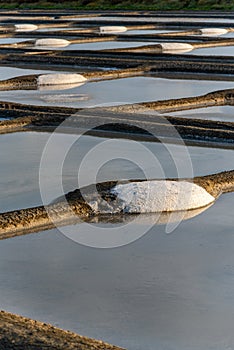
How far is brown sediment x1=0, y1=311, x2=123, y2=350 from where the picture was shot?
2.46 metres

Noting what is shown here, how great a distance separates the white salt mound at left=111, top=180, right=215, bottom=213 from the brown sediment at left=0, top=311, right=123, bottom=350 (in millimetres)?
1434

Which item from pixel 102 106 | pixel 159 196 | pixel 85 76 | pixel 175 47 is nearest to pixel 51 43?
pixel 175 47

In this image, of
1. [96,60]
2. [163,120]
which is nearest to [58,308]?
[163,120]

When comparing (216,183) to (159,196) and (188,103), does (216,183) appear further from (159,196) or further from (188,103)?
(188,103)

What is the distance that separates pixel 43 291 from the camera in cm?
301

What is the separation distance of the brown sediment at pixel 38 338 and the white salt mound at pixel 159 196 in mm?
1434

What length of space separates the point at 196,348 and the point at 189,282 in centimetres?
56

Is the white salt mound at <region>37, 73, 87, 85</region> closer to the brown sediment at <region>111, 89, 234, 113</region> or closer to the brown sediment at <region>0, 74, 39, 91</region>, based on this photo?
the brown sediment at <region>0, 74, 39, 91</region>

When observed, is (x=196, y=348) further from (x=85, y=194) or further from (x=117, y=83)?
(x=117, y=83)

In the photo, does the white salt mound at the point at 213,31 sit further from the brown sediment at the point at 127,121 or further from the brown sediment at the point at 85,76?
the brown sediment at the point at 127,121

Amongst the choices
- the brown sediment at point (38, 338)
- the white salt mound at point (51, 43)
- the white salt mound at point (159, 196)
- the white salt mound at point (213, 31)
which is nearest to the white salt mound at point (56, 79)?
the white salt mound at point (159, 196)

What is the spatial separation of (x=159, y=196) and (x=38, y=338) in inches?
64.8

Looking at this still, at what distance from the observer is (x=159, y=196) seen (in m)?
4.07

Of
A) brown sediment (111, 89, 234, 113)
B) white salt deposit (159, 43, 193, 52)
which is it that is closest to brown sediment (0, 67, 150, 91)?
brown sediment (111, 89, 234, 113)
